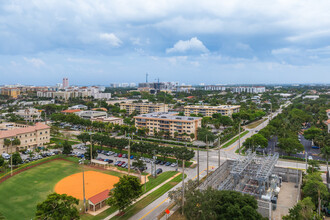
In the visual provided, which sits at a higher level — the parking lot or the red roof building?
the red roof building

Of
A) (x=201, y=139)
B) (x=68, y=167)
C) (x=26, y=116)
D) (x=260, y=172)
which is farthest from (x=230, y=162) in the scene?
(x=26, y=116)

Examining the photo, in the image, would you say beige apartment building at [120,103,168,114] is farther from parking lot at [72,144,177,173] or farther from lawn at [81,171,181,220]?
lawn at [81,171,181,220]

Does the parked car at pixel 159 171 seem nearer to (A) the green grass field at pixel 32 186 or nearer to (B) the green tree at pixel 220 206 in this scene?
(A) the green grass field at pixel 32 186

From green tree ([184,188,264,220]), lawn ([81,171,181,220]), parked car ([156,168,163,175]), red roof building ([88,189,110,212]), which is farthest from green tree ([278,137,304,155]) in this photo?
red roof building ([88,189,110,212])

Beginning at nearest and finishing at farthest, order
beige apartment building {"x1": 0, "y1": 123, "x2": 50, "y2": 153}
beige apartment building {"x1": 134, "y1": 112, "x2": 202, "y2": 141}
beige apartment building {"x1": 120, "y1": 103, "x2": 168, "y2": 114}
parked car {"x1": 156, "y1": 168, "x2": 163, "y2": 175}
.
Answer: parked car {"x1": 156, "y1": 168, "x2": 163, "y2": 175} < beige apartment building {"x1": 0, "y1": 123, "x2": 50, "y2": 153} < beige apartment building {"x1": 134, "y1": 112, "x2": 202, "y2": 141} < beige apartment building {"x1": 120, "y1": 103, "x2": 168, "y2": 114}

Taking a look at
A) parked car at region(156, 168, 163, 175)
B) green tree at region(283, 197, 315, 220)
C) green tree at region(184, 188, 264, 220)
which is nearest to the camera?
green tree at region(184, 188, 264, 220)

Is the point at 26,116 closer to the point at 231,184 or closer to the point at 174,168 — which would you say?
the point at 174,168

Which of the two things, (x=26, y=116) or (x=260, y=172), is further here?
(x=26, y=116)

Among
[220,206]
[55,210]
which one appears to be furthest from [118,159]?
[220,206]

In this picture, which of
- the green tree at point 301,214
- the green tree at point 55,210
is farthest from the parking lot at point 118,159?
the green tree at point 301,214
